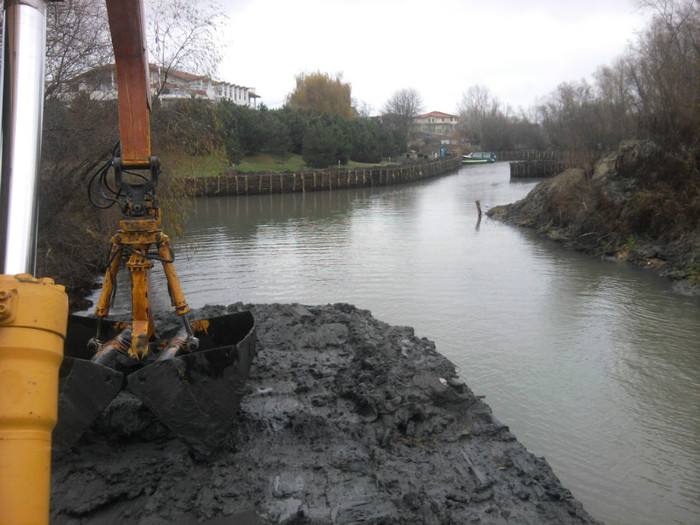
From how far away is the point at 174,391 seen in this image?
533 cm

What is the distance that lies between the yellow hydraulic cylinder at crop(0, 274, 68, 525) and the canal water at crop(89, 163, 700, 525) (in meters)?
6.13

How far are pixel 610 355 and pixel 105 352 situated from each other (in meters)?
9.14

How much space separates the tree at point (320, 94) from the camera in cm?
9006

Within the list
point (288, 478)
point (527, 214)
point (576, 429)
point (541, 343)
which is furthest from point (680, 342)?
point (527, 214)

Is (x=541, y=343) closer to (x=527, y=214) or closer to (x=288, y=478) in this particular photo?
(x=288, y=478)

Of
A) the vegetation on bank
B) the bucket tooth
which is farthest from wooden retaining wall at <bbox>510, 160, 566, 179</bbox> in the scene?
the bucket tooth

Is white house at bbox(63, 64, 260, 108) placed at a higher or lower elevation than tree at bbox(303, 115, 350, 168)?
lower

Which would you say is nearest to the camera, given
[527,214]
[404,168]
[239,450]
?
[239,450]

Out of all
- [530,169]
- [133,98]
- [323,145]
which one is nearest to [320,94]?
[323,145]

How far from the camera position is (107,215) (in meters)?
16.0

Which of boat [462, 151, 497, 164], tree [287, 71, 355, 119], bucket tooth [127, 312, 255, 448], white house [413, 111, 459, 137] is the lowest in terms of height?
bucket tooth [127, 312, 255, 448]

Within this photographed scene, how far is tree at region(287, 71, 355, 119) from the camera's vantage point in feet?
295

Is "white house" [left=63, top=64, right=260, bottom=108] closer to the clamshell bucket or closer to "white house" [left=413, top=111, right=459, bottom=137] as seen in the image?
the clamshell bucket

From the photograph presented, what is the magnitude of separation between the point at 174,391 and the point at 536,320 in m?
10.3
